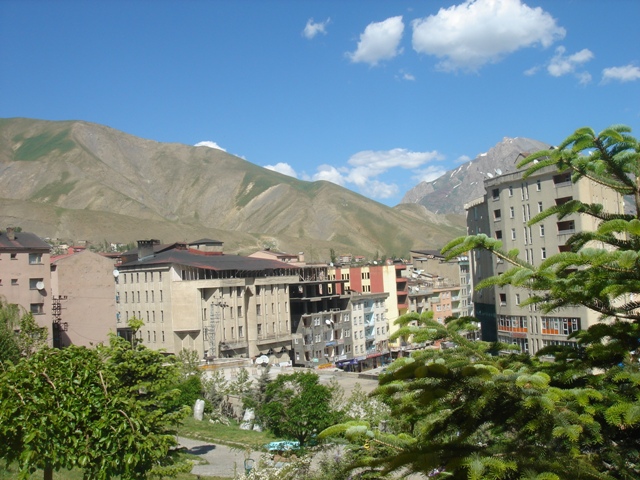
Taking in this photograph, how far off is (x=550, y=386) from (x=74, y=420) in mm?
7684

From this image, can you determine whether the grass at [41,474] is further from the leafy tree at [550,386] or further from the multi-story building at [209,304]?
the multi-story building at [209,304]

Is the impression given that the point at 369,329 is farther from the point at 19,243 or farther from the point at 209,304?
the point at 19,243

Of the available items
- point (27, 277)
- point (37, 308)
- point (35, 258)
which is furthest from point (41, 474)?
point (35, 258)

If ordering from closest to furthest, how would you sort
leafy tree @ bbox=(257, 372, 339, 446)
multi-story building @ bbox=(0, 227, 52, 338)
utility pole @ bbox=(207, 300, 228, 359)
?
leafy tree @ bbox=(257, 372, 339, 446) → multi-story building @ bbox=(0, 227, 52, 338) → utility pole @ bbox=(207, 300, 228, 359)

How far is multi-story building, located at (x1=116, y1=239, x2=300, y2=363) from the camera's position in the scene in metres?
67.1

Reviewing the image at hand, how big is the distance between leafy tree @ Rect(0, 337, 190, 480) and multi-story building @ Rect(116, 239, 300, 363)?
2190 inches

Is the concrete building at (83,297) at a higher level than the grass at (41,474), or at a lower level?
higher

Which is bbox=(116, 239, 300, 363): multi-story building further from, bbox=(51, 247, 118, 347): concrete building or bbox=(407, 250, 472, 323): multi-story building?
bbox=(407, 250, 472, 323): multi-story building

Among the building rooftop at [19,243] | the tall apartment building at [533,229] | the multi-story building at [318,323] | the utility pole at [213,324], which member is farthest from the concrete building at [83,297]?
the tall apartment building at [533,229]

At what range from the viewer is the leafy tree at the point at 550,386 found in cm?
566

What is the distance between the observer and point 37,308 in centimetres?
4791

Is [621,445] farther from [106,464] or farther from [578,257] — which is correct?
[106,464]

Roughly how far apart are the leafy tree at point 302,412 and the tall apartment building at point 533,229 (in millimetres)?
19572

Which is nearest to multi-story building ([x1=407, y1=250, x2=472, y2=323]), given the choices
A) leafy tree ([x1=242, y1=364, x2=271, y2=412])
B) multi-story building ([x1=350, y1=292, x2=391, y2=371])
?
multi-story building ([x1=350, y1=292, x2=391, y2=371])
